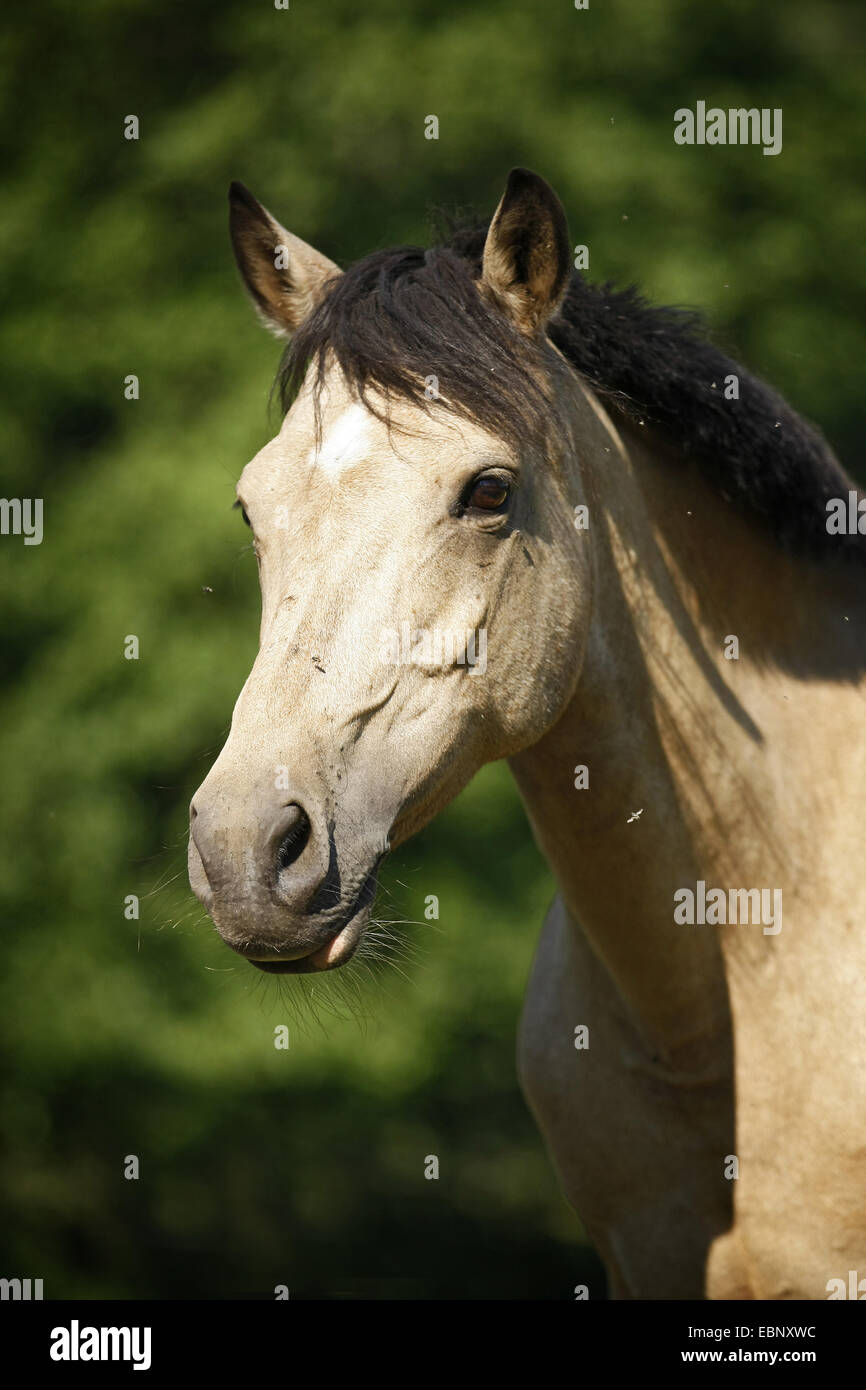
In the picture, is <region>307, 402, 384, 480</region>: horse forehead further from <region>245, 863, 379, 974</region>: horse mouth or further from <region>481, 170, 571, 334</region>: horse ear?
<region>245, 863, 379, 974</region>: horse mouth

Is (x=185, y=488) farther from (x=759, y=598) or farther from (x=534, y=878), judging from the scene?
(x=759, y=598)

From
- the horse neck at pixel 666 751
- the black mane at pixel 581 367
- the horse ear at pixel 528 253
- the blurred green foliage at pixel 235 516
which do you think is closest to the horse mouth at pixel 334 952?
the horse neck at pixel 666 751

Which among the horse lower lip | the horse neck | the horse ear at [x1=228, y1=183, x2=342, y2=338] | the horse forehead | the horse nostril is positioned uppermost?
the horse ear at [x1=228, y1=183, x2=342, y2=338]

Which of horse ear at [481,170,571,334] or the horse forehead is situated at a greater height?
horse ear at [481,170,571,334]

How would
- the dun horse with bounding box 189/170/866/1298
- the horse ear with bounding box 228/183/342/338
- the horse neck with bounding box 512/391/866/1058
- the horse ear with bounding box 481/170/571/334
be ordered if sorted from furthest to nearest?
the horse ear with bounding box 228/183/342/338 < the horse neck with bounding box 512/391/866/1058 < the horse ear with bounding box 481/170/571/334 < the dun horse with bounding box 189/170/866/1298

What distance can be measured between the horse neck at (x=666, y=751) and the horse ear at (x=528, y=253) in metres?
0.27

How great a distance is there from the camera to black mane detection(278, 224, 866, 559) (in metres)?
2.32

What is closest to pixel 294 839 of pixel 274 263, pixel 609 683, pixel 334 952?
pixel 334 952

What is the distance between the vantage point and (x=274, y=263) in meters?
2.84

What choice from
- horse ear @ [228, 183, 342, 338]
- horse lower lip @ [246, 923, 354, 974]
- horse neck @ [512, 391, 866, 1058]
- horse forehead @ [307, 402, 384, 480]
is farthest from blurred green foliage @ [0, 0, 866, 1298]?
horse lower lip @ [246, 923, 354, 974]

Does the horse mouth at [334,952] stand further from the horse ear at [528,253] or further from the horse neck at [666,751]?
the horse ear at [528,253]

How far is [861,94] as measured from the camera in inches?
217

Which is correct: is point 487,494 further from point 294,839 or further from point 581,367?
point 294,839

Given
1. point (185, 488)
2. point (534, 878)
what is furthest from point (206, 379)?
point (534, 878)
